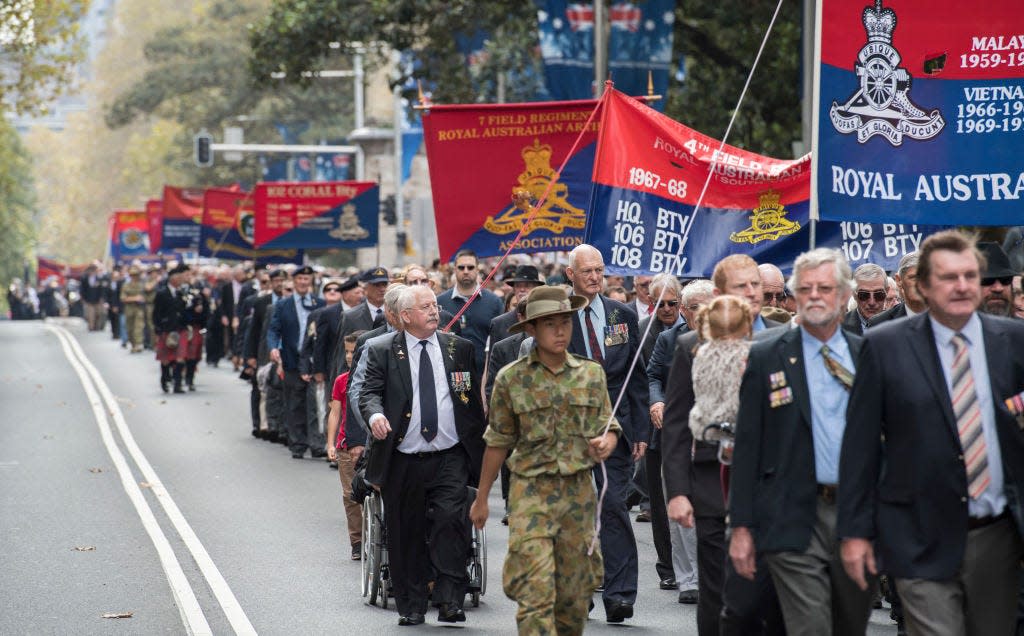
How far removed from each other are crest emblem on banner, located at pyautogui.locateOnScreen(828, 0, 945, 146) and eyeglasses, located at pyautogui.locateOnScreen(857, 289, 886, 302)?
1324 mm

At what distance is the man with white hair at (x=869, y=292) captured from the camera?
1048 centimetres

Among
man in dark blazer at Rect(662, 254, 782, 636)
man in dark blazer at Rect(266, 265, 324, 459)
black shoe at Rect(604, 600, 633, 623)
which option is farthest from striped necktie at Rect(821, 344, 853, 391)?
man in dark blazer at Rect(266, 265, 324, 459)

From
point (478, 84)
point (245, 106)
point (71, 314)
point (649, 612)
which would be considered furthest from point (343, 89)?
point (649, 612)

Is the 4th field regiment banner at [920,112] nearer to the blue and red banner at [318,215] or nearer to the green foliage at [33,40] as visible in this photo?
the blue and red banner at [318,215]

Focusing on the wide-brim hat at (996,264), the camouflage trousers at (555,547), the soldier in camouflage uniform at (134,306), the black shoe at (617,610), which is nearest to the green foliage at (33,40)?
the soldier in camouflage uniform at (134,306)

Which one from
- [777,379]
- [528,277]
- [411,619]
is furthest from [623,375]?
[777,379]

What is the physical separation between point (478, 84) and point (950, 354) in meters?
26.1

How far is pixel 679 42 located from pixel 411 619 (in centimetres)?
1819

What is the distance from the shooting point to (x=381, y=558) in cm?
990

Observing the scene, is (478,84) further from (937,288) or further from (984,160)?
(937,288)

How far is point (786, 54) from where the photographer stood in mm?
24422

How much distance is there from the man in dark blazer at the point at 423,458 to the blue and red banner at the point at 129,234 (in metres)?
50.0

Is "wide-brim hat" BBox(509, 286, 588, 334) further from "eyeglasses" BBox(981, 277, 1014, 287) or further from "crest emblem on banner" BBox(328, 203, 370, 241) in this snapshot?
"crest emblem on banner" BBox(328, 203, 370, 241)

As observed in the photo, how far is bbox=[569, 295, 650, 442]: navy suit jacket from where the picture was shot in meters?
9.98
